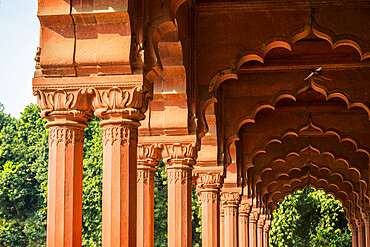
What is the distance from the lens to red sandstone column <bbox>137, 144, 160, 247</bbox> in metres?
12.4

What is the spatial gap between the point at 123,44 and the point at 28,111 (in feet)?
120

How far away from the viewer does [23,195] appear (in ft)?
125

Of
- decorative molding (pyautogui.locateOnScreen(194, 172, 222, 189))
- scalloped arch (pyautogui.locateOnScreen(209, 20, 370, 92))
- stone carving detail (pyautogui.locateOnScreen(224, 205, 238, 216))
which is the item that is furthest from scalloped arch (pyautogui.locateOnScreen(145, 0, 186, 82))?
stone carving detail (pyautogui.locateOnScreen(224, 205, 238, 216))

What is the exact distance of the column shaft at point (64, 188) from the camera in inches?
311

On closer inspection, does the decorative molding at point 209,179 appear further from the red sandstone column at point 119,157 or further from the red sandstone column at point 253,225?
the red sandstone column at point 253,225

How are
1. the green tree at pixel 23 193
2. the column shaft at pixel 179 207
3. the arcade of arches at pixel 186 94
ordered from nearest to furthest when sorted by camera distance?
the arcade of arches at pixel 186 94 → the column shaft at pixel 179 207 → the green tree at pixel 23 193

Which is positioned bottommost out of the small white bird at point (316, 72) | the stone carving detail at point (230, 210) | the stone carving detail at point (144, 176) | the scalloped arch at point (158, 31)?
the stone carving detail at point (230, 210)

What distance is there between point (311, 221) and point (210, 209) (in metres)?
28.3

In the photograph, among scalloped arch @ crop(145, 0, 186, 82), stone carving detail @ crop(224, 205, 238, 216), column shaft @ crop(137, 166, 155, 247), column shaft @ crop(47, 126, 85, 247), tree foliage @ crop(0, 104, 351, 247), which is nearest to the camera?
column shaft @ crop(47, 126, 85, 247)

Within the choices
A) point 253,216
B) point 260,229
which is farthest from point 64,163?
point 260,229

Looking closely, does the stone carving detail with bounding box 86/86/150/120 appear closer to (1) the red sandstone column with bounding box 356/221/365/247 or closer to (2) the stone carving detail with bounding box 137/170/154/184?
(2) the stone carving detail with bounding box 137/170/154/184

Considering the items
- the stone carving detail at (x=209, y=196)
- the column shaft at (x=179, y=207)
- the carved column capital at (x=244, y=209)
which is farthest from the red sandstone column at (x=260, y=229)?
the column shaft at (x=179, y=207)

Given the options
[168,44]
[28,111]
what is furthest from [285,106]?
[28,111]

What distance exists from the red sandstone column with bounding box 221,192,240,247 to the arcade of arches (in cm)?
3
